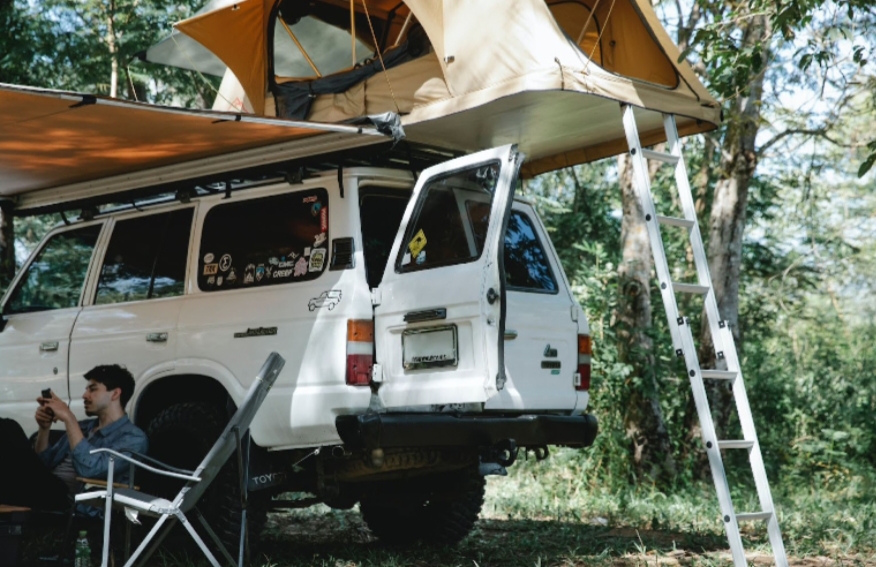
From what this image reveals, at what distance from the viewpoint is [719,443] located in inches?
200

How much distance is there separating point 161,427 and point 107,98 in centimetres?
190

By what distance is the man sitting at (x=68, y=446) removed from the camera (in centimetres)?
475

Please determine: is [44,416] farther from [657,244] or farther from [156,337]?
[657,244]

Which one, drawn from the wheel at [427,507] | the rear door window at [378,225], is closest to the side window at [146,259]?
the rear door window at [378,225]

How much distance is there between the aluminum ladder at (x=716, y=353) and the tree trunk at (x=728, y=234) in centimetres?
440

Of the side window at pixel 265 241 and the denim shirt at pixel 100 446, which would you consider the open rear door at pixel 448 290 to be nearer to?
the side window at pixel 265 241

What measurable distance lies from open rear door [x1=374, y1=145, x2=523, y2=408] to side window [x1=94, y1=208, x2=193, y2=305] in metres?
1.50

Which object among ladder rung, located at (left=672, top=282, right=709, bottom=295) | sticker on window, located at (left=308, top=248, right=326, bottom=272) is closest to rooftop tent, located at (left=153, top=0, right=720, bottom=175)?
sticker on window, located at (left=308, top=248, right=326, bottom=272)

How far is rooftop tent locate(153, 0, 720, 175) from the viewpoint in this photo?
18.0ft

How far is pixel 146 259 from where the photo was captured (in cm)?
629

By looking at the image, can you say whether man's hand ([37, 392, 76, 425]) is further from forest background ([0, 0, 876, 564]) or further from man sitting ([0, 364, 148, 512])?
forest background ([0, 0, 876, 564])

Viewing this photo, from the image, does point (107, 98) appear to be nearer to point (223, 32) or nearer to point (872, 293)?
point (223, 32)

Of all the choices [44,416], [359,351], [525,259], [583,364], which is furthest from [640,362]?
[44,416]

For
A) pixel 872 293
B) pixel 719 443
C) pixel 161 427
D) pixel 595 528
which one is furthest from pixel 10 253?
pixel 872 293
